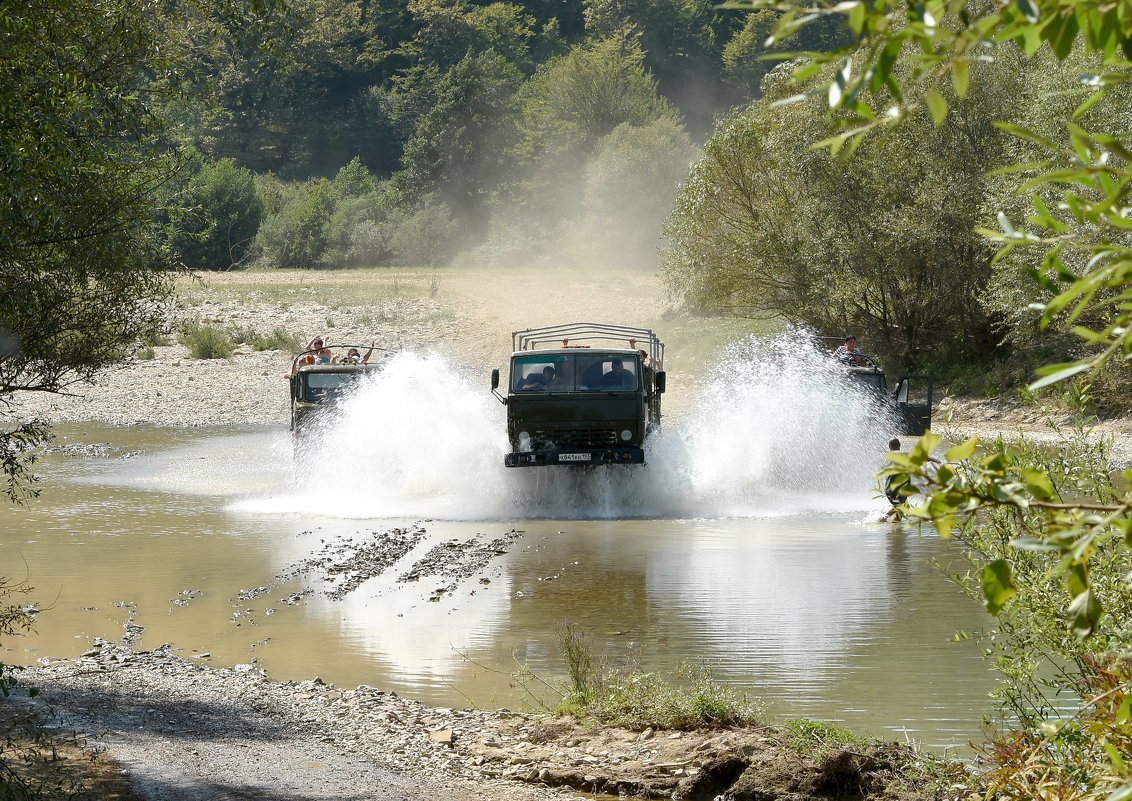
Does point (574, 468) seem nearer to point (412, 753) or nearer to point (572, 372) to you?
point (572, 372)

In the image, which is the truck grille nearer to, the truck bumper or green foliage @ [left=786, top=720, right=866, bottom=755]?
the truck bumper

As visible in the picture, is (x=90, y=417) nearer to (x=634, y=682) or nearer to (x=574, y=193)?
(x=634, y=682)

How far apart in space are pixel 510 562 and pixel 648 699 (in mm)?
6089

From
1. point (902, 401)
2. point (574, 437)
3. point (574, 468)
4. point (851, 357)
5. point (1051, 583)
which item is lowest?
point (574, 468)

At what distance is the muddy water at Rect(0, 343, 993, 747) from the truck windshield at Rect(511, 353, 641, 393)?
140cm

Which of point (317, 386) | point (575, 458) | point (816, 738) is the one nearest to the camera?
point (816, 738)

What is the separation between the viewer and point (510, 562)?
561 inches

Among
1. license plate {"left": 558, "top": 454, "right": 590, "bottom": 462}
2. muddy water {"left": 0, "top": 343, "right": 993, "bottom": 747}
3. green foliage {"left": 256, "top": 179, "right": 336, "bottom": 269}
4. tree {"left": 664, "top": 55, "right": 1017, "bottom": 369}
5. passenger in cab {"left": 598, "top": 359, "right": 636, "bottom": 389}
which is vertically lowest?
muddy water {"left": 0, "top": 343, "right": 993, "bottom": 747}

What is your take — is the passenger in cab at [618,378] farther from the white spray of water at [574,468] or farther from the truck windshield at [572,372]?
the white spray of water at [574,468]

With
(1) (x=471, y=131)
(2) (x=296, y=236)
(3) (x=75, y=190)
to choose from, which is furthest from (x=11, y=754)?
(1) (x=471, y=131)

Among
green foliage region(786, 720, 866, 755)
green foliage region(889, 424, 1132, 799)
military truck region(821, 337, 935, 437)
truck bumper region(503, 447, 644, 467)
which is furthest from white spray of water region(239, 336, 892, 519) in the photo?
green foliage region(889, 424, 1132, 799)

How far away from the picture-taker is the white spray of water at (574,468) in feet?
59.9

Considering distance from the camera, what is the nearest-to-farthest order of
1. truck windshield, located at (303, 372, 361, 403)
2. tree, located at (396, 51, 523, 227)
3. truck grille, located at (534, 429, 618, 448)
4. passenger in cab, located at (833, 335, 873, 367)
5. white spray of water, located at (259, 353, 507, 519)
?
truck grille, located at (534, 429, 618, 448) → white spray of water, located at (259, 353, 507, 519) → truck windshield, located at (303, 372, 361, 403) → passenger in cab, located at (833, 335, 873, 367) → tree, located at (396, 51, 523, 227)

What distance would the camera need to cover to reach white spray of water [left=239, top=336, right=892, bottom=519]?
1827cm
